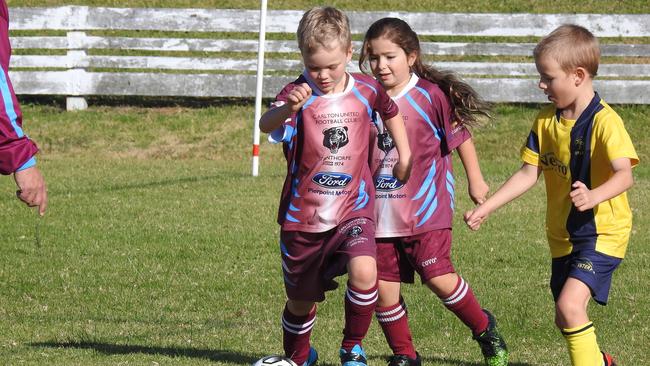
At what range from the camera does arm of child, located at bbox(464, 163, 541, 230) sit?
5.74 m

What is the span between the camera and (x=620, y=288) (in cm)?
852

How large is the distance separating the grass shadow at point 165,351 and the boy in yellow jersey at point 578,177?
164 cm

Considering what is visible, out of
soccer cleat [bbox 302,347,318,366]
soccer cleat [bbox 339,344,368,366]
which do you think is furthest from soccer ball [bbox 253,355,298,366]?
soccer cleat [bbox 302,347,318,366]

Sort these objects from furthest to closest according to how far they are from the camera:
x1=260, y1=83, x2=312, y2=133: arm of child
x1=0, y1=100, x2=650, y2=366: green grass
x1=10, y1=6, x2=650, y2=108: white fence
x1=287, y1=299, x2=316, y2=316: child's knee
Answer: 1. x1=10, y1=6, x2=650, y2=108: white fence
2. x1=0, y1=100, x2=650, y2=366: green grass
3. x1=287, y1=299, x2=316, y2=316: child's knee
4. x1=260, y1=83, x2=312, y2=133: arm of child

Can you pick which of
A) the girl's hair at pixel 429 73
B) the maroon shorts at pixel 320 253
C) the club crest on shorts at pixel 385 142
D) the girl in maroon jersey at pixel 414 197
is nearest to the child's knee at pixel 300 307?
the maroon shorts at pixel 320 253

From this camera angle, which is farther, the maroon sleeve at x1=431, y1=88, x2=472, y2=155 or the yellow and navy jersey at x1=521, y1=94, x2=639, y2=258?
the maroon sleeve at x1=431, y1=88, x2=472, y2=155

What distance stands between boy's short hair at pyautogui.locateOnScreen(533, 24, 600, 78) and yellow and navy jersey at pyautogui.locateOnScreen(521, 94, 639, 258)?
0.21 m

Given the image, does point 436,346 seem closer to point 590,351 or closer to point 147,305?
point 590,351

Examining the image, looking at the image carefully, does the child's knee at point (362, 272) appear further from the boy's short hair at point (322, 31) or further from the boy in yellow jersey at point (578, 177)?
the boy's short hair at point (322, 31)

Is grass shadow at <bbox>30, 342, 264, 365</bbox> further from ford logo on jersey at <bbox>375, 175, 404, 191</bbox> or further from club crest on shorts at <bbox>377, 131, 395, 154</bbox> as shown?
club crest on shorts at <bbox>377, 131, 395, 154</bbox>

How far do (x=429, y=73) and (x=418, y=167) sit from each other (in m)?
0.58

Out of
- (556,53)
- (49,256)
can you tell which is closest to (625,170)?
(556,53)

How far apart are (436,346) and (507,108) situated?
1215 cm

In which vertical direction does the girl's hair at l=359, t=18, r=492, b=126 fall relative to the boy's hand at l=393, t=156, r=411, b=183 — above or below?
above
